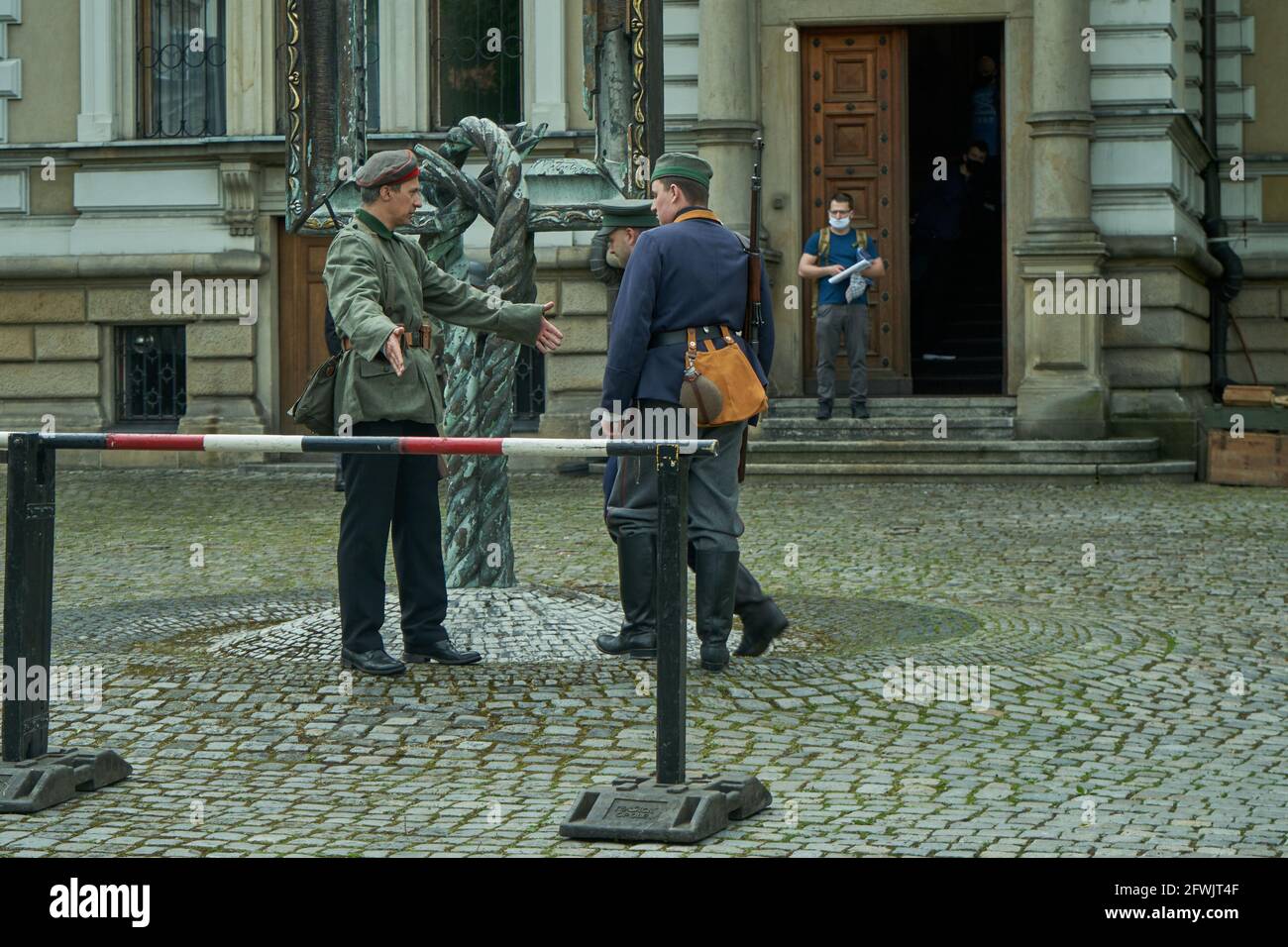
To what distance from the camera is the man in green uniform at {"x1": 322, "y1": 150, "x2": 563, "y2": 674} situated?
7.40m

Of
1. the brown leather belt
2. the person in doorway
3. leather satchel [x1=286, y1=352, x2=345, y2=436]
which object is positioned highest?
the person in doorway

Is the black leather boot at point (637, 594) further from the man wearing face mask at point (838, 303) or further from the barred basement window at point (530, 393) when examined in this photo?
the barred basement window at point (530, 393)

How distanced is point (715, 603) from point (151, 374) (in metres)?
13.6

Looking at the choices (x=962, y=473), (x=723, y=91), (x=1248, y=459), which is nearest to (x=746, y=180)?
(x=723, y=91)

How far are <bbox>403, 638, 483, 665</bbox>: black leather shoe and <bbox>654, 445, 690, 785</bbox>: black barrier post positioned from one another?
221cm

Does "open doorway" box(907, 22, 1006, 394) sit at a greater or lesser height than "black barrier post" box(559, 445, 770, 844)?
greater

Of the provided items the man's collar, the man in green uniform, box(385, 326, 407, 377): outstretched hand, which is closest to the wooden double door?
the man in green uniform

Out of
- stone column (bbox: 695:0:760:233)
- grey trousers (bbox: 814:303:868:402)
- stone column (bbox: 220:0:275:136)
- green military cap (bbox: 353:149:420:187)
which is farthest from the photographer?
stone column (bbox: 220:0:275:136)

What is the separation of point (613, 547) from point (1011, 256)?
24.8ft

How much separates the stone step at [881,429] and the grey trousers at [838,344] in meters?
0.23

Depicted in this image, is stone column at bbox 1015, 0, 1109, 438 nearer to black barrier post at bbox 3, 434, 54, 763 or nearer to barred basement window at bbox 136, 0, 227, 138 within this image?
barred basement window at bbox 136, 0, 227, 138

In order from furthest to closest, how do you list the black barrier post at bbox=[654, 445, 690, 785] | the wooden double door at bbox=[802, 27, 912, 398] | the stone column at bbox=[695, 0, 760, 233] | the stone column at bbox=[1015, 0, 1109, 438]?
the wooden double door at bbox=[802, 27, 912, 398], the stone column at bbox=[695, 0, 760, 233], the stone column at bbox=[1015, 0, 1109, 438], the black barrier post at bbox=[654, 445, 690, 785]

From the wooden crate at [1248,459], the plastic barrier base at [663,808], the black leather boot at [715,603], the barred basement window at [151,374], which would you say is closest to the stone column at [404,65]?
the barred basement window at [151,374]
